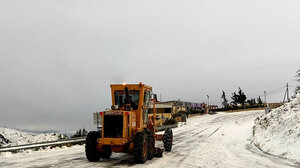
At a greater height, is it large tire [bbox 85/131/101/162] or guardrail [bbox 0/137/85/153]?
large tire [bbox 85/131/101/162]

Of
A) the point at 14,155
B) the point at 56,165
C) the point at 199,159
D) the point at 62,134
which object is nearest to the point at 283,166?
the point at 199,159

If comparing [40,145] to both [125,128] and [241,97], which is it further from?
[241,97]

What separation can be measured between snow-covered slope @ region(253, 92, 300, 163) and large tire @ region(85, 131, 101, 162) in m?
7.38

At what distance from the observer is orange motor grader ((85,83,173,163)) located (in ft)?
33.8

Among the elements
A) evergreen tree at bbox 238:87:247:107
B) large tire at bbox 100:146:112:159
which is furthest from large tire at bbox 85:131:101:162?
evergreen tree at bbox 238:87:247:107

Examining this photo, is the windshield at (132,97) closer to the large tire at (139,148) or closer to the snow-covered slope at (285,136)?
the large tire at (139,148)

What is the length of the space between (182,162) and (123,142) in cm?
232

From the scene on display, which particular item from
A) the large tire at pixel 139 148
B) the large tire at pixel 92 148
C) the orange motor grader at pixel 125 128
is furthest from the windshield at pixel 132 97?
the large tire at pixel 92 148

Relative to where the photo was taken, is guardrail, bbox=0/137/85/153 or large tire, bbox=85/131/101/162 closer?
large tire, bbox=85/131/101/162

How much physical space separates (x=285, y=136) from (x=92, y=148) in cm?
864

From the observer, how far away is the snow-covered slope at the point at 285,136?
38.3 ft

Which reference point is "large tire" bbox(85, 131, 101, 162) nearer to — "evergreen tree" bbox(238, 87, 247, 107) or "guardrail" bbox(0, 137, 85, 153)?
"guardrail" bbox(0, 137, 85, 153)

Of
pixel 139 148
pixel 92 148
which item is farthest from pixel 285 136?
pixel 92 148

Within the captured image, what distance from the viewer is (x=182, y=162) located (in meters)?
10.6
